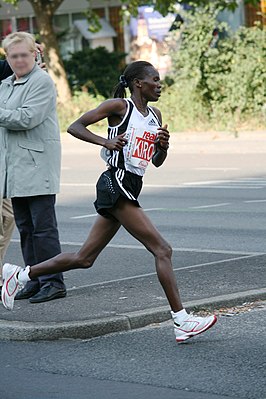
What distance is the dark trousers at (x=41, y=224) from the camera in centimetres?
849

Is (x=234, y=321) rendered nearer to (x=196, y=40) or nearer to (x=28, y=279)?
(x=28, y=279)

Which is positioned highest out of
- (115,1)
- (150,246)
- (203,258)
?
(150,246)

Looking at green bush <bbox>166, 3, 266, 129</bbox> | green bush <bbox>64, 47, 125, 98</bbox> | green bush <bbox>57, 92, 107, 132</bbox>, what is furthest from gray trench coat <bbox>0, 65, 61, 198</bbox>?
green bush <bbox>64, 47, 125, 98</bbox>

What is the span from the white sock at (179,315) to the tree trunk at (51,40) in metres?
26.0

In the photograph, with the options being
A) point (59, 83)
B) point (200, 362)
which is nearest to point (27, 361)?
point (200, 362)

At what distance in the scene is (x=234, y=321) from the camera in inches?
302

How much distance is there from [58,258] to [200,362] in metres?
1.64

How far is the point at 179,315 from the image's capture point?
715cm

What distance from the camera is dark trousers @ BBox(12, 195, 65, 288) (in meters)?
8.49

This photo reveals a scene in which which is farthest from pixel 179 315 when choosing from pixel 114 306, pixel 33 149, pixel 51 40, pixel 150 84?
pixel 51 40

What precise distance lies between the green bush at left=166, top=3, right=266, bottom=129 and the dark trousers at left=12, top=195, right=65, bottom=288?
64.2 feet

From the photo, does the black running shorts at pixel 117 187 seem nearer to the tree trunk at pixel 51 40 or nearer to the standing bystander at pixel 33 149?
the standing bystander at pixel 33 149

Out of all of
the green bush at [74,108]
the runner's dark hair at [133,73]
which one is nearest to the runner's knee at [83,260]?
the runner's dark hair at [133,73]

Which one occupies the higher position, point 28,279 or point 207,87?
point 28,279
